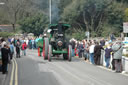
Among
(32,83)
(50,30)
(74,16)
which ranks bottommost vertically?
(32,83)

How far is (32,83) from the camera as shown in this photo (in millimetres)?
13180

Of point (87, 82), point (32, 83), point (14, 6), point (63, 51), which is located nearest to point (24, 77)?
point (32, 83)

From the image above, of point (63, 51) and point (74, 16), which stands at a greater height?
point (74, 16)

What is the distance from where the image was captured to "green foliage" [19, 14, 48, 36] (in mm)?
53531

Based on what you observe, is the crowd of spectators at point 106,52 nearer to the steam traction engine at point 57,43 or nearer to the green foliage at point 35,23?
the steam traction engine at point 57,43

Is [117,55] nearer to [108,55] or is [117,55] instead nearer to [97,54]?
[108,55]

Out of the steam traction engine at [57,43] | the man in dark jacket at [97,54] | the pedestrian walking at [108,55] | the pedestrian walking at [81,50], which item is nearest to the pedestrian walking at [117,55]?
the pedestrian walking at [108,55]

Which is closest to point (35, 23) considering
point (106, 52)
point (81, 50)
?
point (81, 50)

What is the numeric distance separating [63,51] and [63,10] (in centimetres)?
2584

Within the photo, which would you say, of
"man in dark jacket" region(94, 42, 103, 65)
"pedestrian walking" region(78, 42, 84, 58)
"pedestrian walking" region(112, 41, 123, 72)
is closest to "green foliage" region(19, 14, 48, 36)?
"pedestrian walking" region(78, 42, 84, 58)

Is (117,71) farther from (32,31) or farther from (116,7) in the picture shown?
(32,31)

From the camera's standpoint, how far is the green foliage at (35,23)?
5353 centimetres

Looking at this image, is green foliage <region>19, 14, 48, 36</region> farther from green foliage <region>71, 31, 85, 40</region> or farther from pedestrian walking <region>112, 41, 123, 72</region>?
pedestrian walking <region>112, 41, 123, 72</region>

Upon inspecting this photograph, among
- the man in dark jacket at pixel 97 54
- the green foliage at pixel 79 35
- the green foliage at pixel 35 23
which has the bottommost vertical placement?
the man in dark jacket at pixel 97 54
